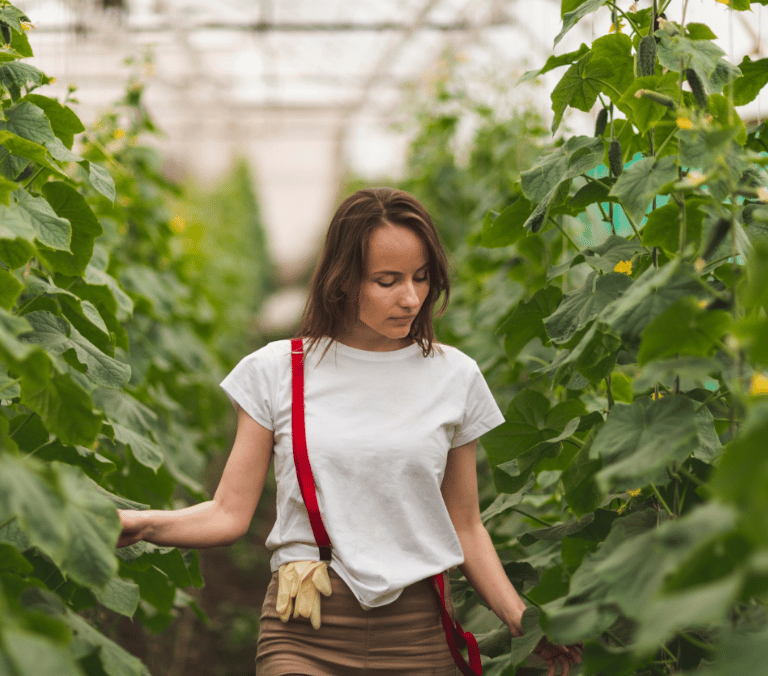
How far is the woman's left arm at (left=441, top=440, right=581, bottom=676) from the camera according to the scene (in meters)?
1.57

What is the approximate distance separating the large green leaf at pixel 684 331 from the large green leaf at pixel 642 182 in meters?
0.31

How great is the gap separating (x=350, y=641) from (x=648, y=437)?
721mm

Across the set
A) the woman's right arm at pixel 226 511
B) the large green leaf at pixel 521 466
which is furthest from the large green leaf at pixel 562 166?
the woman's right arm at pixel 226 511

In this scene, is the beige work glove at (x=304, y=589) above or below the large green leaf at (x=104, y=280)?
below

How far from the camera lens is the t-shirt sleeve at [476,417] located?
1.70 metres

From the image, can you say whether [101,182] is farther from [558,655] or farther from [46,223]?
[558,655]

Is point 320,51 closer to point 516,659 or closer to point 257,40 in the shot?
point 257,40

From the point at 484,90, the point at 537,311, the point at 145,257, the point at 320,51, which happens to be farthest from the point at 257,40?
the point at 537,311

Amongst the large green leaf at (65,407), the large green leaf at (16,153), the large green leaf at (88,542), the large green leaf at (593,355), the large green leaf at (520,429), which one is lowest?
the large green leaf at (520,429)

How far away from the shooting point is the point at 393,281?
1626mm

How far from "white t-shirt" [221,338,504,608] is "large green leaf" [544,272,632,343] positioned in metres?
0.25

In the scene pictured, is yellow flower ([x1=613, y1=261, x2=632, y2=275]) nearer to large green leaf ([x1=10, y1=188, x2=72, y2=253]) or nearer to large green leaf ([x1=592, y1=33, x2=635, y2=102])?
large green leaf ([x1=592, y1=33, x2=635, y2=102])

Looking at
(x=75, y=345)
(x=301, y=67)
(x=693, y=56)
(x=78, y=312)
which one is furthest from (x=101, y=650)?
(x=301, y=67)

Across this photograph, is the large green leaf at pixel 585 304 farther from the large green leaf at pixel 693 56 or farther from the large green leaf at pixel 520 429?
the large green leaf at pixel 693 56
